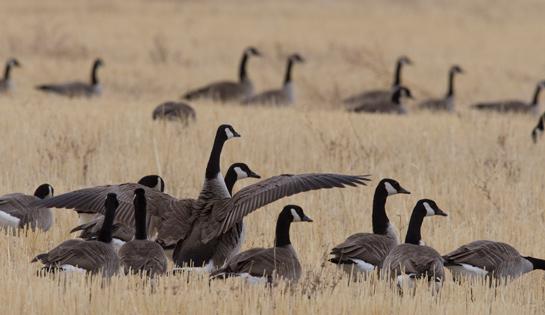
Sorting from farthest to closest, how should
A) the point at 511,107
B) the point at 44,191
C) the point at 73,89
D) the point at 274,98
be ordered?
the point at 73,89 < the point at 274,98 < the point at 511,107 < the point at 44,191

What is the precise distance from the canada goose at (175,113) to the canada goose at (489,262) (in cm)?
802

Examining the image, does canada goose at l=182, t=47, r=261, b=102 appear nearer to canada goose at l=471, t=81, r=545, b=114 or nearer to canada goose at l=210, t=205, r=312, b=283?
canada goose at l=471, t=81, r=545, b=114

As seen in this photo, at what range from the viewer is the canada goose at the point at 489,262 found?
8.09m

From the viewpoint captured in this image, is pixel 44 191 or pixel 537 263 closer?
pixel 537 263

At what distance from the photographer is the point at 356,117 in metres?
17.3

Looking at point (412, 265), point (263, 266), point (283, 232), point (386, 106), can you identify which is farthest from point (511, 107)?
point (263, 266)

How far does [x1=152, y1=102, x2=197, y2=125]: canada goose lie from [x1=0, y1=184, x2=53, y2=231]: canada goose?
6.05 metres

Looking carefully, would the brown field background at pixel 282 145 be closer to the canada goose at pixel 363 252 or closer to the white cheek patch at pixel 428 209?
the canada goose at pixel 363 252

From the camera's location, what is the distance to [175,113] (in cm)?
1577

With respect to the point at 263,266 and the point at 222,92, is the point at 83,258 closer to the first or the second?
the point at 263,266

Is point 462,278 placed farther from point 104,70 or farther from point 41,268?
point 104,70

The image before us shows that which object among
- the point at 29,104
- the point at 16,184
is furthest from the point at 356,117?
the point at 16,184

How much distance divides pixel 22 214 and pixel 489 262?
13.8 ft

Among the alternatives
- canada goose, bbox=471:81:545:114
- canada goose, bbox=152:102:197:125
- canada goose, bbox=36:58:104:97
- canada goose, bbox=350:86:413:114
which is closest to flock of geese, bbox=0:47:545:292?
canada goose, bbox=152:102:197:125
